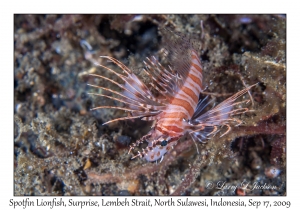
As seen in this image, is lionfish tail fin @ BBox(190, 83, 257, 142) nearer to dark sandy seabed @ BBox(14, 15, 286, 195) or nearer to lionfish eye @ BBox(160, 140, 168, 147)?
dark sandy seabed @ BBox(14, 15, 286, 195)

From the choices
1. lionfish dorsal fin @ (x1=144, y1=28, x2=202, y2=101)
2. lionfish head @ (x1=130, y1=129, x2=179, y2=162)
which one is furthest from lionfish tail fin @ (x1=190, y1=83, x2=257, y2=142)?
lionfish dorsal fin @ (x1=144, y1=28, x2=202, y2=101)

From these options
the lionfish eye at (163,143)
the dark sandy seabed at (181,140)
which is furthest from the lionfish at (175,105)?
the dark sandy seabed at (181,140)

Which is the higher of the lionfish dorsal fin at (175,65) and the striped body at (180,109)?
the lionfish dorsal fin at (175,65)

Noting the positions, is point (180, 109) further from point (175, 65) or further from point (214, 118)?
point (175, 65)

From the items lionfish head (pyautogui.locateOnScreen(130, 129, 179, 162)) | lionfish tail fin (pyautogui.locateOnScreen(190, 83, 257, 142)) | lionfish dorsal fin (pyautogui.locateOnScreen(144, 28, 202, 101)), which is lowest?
lionfish head (pyautogui.locateOnScreen(130, 129, 179, 162))

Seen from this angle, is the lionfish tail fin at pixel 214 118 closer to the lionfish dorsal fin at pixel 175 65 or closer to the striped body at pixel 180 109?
the striped body at pixel 180 109
